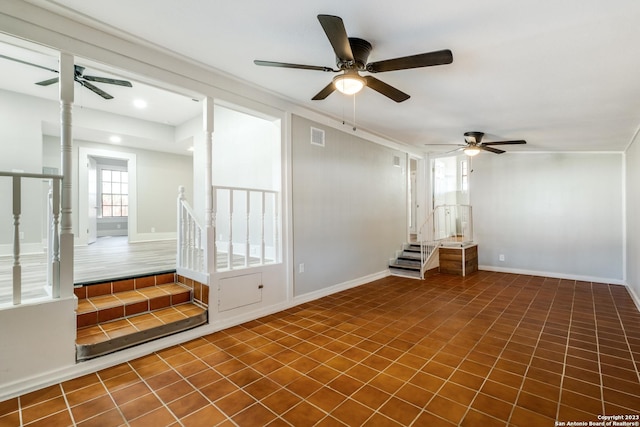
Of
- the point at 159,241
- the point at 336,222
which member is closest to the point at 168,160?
the point at 159,241

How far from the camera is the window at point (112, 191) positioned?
356 inches

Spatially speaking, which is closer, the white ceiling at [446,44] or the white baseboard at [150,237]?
the white ceiling at [446,44]

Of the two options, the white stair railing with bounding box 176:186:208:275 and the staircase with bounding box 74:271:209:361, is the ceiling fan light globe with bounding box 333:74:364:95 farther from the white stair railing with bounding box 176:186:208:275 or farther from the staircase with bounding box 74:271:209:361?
the staircase with bounding box 74:271:209:361

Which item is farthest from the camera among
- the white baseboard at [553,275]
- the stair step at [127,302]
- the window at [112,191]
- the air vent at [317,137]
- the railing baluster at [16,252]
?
the window at [112,191]

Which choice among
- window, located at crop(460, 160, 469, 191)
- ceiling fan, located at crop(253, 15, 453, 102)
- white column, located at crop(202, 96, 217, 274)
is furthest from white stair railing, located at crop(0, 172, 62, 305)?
window, located at crop(460, 160, 469, 191)

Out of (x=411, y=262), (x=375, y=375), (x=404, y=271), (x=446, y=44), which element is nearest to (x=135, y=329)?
(x=375, y=375)

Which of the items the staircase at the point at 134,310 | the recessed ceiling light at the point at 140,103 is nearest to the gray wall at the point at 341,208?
the staircase at the point at 134,310

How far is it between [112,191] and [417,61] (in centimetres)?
1005

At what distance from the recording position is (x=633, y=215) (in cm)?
453

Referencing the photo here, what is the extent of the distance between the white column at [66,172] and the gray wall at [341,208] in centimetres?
235

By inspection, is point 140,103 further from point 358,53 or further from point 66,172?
point 358,53

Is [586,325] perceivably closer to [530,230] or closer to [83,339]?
[530,230]

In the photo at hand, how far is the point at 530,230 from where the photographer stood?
618cm

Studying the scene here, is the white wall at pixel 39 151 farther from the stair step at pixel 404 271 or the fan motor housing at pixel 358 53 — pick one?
the stair step at pixel 404 271
